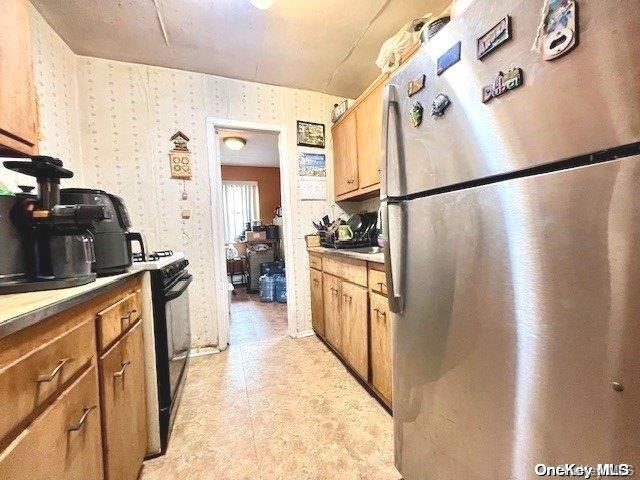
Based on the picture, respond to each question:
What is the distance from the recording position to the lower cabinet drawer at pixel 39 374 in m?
0.48

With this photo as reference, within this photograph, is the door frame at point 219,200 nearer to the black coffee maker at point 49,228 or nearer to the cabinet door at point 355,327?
the cabinet door at point 355,327

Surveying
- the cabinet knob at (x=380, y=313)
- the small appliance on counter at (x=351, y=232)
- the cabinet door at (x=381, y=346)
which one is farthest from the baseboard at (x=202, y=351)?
the cabinet knob at (x=380, y=313)

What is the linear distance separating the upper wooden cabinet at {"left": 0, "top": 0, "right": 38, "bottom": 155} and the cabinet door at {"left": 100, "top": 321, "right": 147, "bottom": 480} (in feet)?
2.66

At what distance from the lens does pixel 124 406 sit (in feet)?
3.20

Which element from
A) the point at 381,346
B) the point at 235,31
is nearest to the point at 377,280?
the point at 381,346

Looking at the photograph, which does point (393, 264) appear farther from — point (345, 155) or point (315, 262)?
point (345, 155)

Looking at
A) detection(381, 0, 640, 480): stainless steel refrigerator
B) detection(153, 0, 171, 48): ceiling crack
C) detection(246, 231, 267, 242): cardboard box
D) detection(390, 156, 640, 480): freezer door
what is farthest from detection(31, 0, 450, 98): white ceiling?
detection(246, 231, 267, 242): cardboard box

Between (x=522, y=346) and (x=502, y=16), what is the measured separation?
757 mm

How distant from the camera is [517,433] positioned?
0.64 metres

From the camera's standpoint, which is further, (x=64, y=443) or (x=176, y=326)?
(x=176, y=326)

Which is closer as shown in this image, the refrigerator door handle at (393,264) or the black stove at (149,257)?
the refrigerator door handle at (393,264)

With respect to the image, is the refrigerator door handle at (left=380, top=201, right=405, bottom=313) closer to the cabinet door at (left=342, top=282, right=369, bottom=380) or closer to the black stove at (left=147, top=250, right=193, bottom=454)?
the cabinet door at (left=342, top=282, right=369, bottom=380)

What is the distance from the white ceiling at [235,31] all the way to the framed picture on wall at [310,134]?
1.53 ft

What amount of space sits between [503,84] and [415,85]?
1.08 ft
